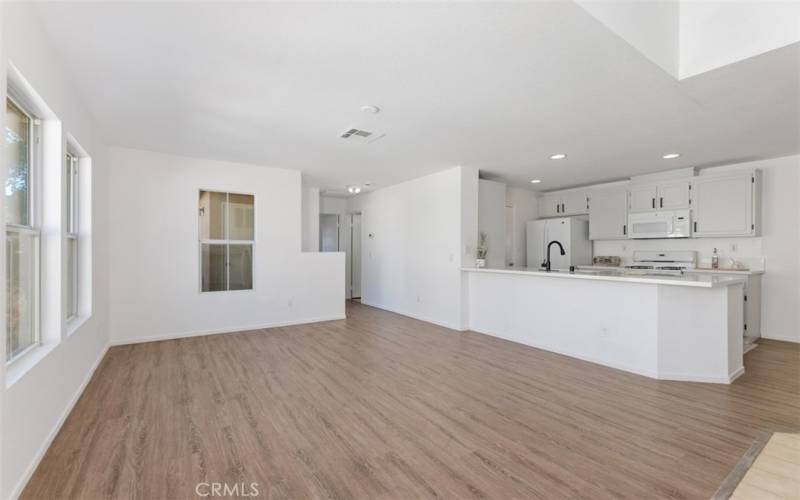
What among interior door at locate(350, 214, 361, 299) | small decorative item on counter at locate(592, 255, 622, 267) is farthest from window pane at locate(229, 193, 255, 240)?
small decorative item on counter at locate(592, 255, 622, 267)

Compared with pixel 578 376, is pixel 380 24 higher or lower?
higher

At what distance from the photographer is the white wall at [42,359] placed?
1722 millimetres

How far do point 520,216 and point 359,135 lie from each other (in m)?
4.54

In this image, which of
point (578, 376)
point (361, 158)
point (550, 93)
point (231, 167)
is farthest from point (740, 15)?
point (231, 167)

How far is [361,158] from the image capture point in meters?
4.95

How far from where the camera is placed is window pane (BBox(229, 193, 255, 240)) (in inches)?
211

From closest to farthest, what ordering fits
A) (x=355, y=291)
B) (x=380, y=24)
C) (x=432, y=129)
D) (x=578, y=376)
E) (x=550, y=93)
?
(x=380, y=24) < (x=550, y=93) < (x=578, y=376) < (x=432, y=129) < (x=355, y=291)

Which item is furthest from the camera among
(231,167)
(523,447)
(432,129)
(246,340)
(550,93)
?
(231,167)

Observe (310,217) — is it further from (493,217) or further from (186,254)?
(493,217)

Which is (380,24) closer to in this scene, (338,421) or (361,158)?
(338,421)

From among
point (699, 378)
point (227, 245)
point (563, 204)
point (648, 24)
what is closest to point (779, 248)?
point (699, 378)

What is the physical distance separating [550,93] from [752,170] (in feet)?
13.4

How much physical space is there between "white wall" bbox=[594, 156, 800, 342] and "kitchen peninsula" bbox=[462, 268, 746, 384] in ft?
6.53

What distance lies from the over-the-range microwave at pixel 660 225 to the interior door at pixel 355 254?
5.61m
